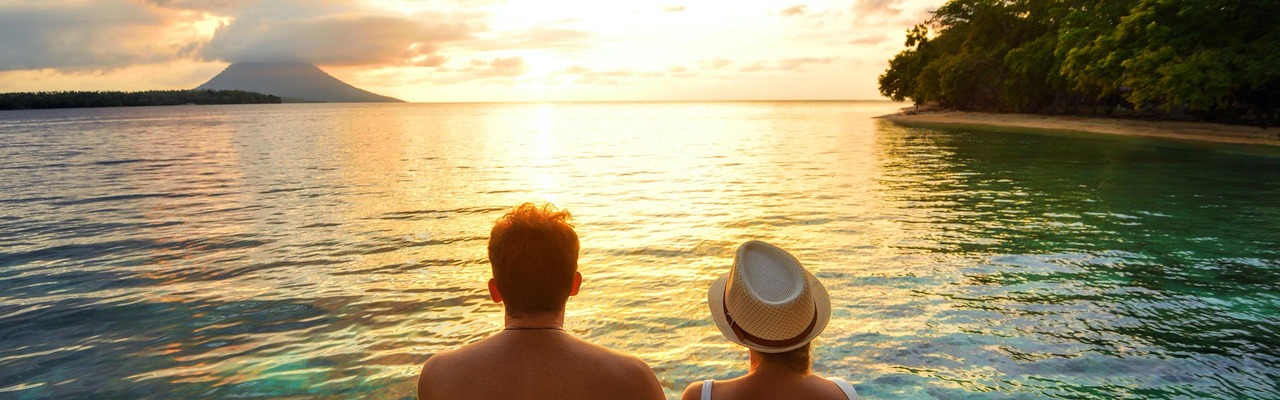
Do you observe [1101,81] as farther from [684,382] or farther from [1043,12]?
[684,382]

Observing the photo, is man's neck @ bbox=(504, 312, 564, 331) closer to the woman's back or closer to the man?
the man

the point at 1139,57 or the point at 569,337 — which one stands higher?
the point at 1139,57

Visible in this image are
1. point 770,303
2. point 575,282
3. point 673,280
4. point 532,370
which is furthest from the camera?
point 673,280

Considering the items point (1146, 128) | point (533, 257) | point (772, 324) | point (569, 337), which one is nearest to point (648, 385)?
point (569, 337)

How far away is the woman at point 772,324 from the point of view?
100 inches

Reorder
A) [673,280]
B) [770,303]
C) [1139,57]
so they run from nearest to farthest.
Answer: [770,303]
[673,280]
[1139,57]

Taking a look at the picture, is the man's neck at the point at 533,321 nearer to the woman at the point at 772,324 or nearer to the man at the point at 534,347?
the man at the point at 534,347

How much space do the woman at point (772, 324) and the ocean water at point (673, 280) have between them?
414cm

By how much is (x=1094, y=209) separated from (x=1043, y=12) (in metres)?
61.5

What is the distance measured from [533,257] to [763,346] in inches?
34.9

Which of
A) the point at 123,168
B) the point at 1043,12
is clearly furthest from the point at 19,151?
the point at 1043,12

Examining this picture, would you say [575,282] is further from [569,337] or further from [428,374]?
[428,374]

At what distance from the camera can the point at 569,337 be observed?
2779mm

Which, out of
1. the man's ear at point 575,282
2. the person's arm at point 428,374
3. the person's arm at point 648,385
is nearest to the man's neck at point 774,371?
the person's arm at point 648,385
